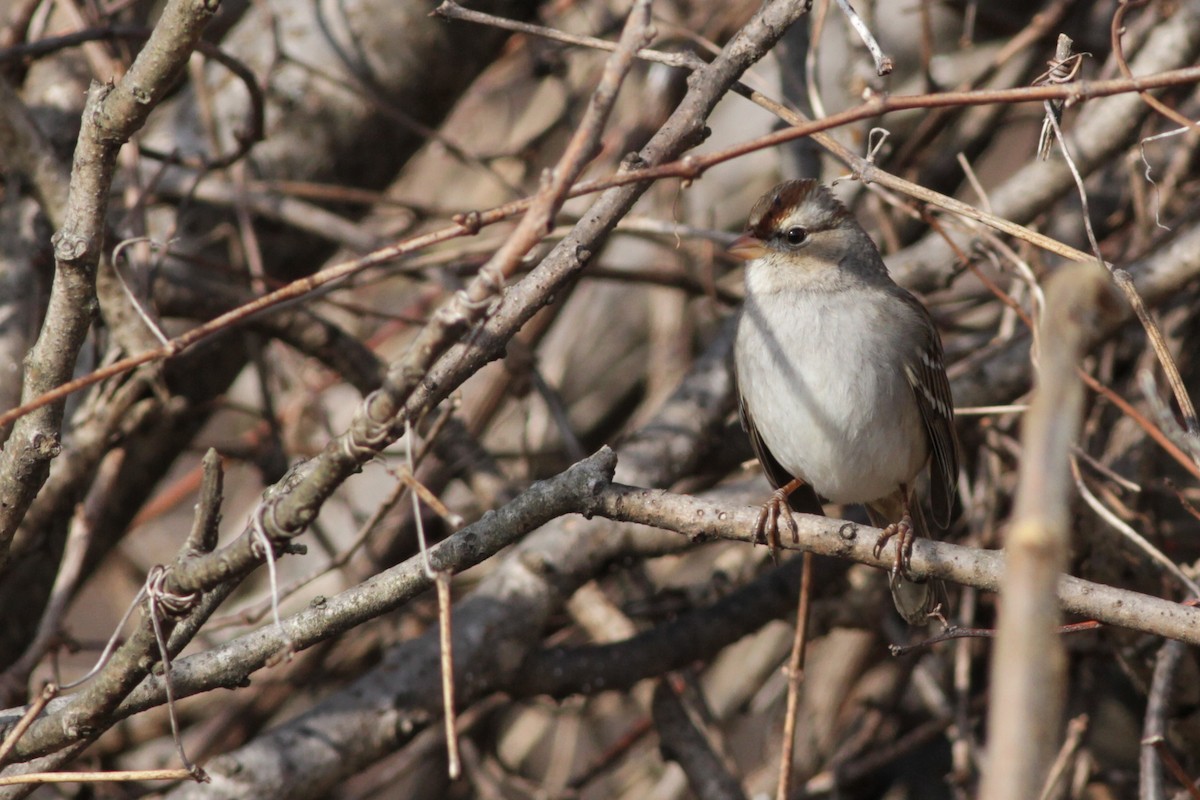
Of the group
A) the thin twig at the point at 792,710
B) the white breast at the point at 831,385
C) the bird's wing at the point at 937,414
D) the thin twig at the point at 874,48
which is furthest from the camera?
the bird's wing at the point at 937,414

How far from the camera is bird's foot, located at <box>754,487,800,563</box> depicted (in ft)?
6.04

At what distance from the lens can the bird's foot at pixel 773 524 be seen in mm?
1840

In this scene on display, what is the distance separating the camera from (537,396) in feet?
14.5

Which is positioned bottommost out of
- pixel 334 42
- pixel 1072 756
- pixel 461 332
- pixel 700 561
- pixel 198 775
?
pixel 1072 756

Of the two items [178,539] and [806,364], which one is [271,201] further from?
[178,539]

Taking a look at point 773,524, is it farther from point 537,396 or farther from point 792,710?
point 537,396

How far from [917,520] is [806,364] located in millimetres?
726

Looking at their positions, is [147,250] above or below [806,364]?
above

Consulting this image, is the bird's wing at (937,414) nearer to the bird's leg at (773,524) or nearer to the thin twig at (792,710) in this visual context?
the bird's leg at (773,524)

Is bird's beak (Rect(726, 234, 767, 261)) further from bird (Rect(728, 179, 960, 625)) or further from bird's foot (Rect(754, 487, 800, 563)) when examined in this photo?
bird's foot (Rect(754, 487, 800, 563))

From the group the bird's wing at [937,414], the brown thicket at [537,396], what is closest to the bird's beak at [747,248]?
the brown thicket at [537,396]

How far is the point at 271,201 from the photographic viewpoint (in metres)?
3.27

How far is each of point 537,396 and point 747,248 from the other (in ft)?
5.27

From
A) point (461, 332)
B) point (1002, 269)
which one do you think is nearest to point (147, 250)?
point (461, 332)
